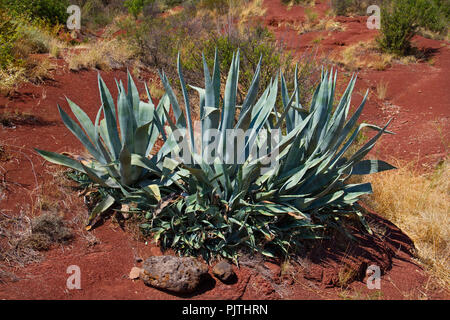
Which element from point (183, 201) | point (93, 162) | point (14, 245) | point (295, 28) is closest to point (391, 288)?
point (183, 201)

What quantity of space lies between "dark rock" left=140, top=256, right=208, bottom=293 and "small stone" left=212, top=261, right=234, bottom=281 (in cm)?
12

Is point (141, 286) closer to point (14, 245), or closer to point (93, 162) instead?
point (14, 245)

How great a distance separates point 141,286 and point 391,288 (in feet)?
6.62

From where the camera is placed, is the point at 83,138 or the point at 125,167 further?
the point at 83,138

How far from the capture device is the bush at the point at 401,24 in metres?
12.1

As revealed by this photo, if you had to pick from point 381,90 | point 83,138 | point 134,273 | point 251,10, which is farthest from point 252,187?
point 251,10

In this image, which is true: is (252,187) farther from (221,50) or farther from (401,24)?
(401,24)

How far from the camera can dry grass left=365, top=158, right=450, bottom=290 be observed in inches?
142

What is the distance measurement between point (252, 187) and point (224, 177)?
303 millimetres

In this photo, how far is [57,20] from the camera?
10.1 metres

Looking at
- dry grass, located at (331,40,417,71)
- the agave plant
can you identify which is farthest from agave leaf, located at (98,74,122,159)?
dry grass, located at (331,40,417,71)

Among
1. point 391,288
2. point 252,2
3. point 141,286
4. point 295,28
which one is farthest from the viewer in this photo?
point 252,2

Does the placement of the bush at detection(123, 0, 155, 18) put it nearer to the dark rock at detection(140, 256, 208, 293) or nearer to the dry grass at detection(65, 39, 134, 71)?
the dry grass at detection(65, 39, 134, 71)

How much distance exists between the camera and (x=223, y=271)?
109 inches
